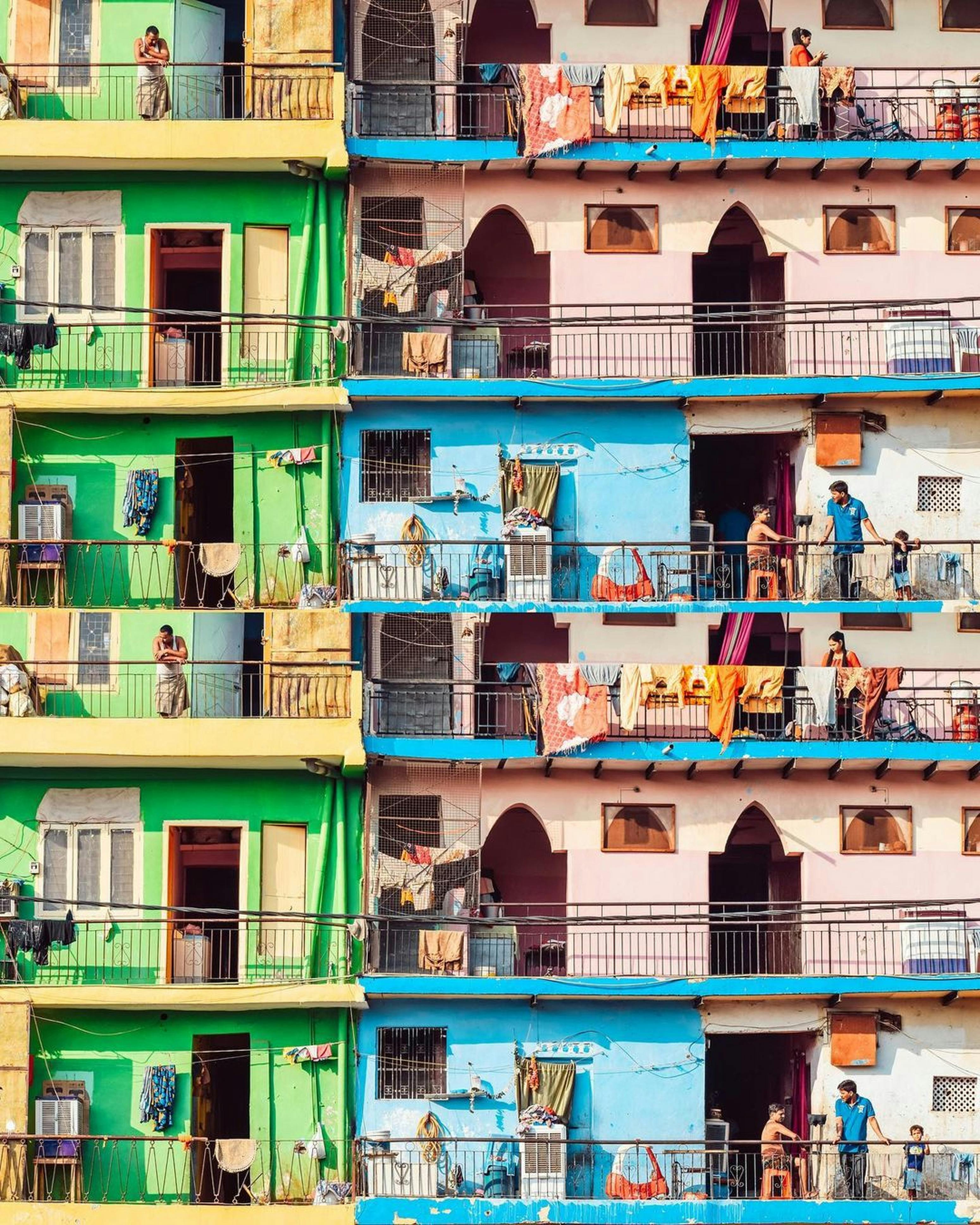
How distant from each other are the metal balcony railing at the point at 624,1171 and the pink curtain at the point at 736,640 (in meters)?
7.60

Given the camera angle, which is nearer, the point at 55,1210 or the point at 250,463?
the point at 55,1210

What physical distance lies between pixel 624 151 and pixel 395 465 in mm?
6256

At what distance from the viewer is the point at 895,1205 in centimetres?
3916

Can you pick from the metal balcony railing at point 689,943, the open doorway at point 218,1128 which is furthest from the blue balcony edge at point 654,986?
the open doorway at point 218,1128

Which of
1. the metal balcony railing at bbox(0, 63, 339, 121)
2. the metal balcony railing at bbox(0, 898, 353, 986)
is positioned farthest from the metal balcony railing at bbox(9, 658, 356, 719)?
the metal balcony railing at bbox(0, 63, 339, 121)

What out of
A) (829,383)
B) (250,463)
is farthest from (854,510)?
(250,463)

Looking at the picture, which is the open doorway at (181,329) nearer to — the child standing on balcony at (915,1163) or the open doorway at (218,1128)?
the open doorway at (218,1128)

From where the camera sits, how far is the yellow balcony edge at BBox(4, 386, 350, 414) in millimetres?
41938

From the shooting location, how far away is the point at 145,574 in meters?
42.4

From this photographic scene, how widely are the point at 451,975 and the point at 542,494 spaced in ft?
25.5

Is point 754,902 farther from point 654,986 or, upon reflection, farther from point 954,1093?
point 954,1093

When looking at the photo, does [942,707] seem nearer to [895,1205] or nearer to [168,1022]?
[895,1205]

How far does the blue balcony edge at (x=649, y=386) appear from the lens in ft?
138

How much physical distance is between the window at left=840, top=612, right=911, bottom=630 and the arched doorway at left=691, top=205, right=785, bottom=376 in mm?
4194
